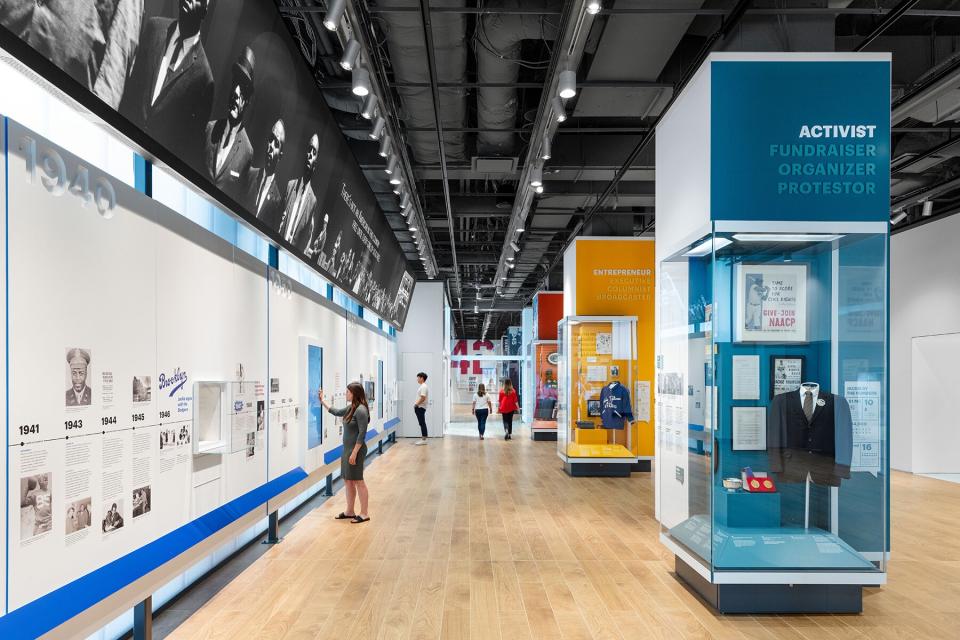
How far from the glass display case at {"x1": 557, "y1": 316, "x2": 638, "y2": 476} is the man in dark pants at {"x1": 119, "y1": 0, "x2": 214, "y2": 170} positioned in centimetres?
826

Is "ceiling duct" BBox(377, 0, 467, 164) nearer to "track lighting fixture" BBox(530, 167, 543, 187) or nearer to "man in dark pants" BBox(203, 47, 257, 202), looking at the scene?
"track lighting fixture" BBox(530, 167, 543, 187)

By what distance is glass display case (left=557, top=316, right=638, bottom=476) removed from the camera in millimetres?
11648

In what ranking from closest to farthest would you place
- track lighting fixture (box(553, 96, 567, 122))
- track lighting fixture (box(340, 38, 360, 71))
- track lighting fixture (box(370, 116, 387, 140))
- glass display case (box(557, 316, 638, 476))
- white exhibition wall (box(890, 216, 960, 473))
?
track lighting fixture (box(340, 38, 360, 71)), track lighting fixture (box(553, 96, 567, 122)), track lighting fixture (box(370, 116, 387, 140)), glass display case (box(557, 316, 638, 476)), white exhibition wall (box(890, 216, 960, 473))

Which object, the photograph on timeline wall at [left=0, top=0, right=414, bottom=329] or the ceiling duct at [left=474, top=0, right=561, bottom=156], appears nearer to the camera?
the photograph on timeline wall at [left=0, top=0, right=414, bottom=329]

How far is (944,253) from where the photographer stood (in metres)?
11.9

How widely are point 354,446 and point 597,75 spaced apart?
15.3ft

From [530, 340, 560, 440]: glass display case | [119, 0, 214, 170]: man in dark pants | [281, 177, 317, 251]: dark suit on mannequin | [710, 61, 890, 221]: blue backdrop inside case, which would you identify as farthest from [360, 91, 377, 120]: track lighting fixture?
[530, 340, 560, 440]: glass display case

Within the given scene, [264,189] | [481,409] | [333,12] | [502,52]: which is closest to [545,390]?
[481,409]

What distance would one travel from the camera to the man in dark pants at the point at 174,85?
3.44 metres

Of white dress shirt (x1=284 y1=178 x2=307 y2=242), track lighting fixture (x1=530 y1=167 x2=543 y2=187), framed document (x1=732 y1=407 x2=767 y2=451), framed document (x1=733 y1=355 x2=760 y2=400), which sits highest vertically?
track lighting fixture (x1=530 y1=167 x2=543 y2=187)

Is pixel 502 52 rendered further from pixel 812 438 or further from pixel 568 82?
pixel 812 438

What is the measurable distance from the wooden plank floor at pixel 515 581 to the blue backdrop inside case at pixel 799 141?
8.98ft

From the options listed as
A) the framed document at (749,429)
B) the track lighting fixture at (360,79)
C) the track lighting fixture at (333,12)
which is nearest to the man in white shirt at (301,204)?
the track lighting fixture at (360,79)

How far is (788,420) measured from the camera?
506cm
